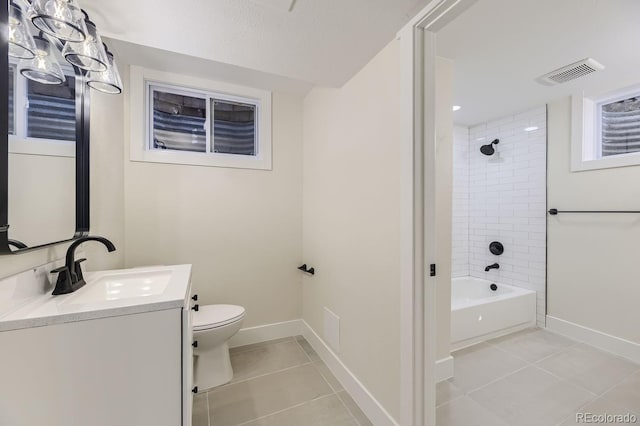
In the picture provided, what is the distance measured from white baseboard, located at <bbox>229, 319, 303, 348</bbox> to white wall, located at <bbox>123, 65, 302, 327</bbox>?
60 mm

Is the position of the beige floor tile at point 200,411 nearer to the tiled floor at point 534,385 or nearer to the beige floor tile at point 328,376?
the beige floor tile at point 328,376

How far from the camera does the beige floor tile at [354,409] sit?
5.01 feet

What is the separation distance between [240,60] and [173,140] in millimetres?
1135

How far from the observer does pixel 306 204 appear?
102 inches

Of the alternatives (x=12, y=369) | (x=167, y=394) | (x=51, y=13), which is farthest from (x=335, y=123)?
(x=12, y=369)

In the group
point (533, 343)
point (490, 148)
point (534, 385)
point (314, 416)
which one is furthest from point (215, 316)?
point (490, 148)

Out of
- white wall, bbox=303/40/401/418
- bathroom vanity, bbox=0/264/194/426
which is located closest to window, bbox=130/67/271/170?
white wall, bbox=303/40/401/418

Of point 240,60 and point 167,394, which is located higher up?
point 240,60

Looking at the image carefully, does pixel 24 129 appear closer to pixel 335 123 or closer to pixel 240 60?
pixel 240 60

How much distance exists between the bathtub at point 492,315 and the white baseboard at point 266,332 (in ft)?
4.77

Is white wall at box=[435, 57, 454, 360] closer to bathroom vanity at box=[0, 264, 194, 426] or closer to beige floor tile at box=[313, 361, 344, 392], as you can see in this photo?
beige floor tile at box=[313, 361, 344, 392]

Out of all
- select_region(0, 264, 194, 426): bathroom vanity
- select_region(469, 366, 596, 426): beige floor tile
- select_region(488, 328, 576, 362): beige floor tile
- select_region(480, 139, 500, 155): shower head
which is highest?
select_region(480, 139, 500, 155): shower head

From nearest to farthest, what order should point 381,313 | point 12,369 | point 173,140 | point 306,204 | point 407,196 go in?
point 12,369 → point 407,196 → point 381,313 → point 173,140 → point 306,204

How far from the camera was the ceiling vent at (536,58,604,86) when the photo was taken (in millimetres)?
1918
